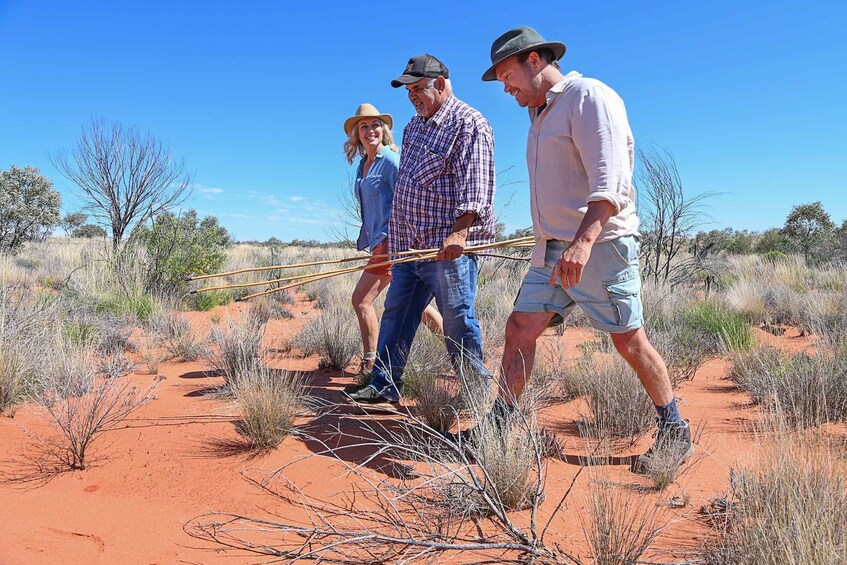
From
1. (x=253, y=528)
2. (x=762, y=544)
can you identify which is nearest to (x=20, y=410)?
(x=253, y=528)

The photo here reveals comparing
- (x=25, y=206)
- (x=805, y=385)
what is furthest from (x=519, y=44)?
(x=25, y=206)

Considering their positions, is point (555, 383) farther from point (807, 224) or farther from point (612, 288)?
point (807, 224)

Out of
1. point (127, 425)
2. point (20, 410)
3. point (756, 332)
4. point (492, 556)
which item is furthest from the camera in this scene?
point (756, 332)

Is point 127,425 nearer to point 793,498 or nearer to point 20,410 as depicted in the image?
point 20,410

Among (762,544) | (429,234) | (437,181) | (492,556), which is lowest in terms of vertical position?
(492,556)

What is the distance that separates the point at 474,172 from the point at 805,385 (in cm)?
248

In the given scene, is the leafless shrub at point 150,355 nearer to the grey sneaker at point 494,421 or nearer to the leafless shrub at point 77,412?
the leafless shrub at point 77,412

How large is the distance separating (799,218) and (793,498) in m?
24.0

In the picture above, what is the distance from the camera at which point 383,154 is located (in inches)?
170

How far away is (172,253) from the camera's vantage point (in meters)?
9.16

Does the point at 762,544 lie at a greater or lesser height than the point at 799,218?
lesser

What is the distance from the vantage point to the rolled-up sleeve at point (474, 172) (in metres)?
3.34

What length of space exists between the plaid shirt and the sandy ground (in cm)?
133

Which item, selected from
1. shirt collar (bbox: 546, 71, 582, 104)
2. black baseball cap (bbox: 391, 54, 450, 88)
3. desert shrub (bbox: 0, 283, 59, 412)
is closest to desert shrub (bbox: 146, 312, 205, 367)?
desert shrub (bbox: 0, 283, 59, 412)
